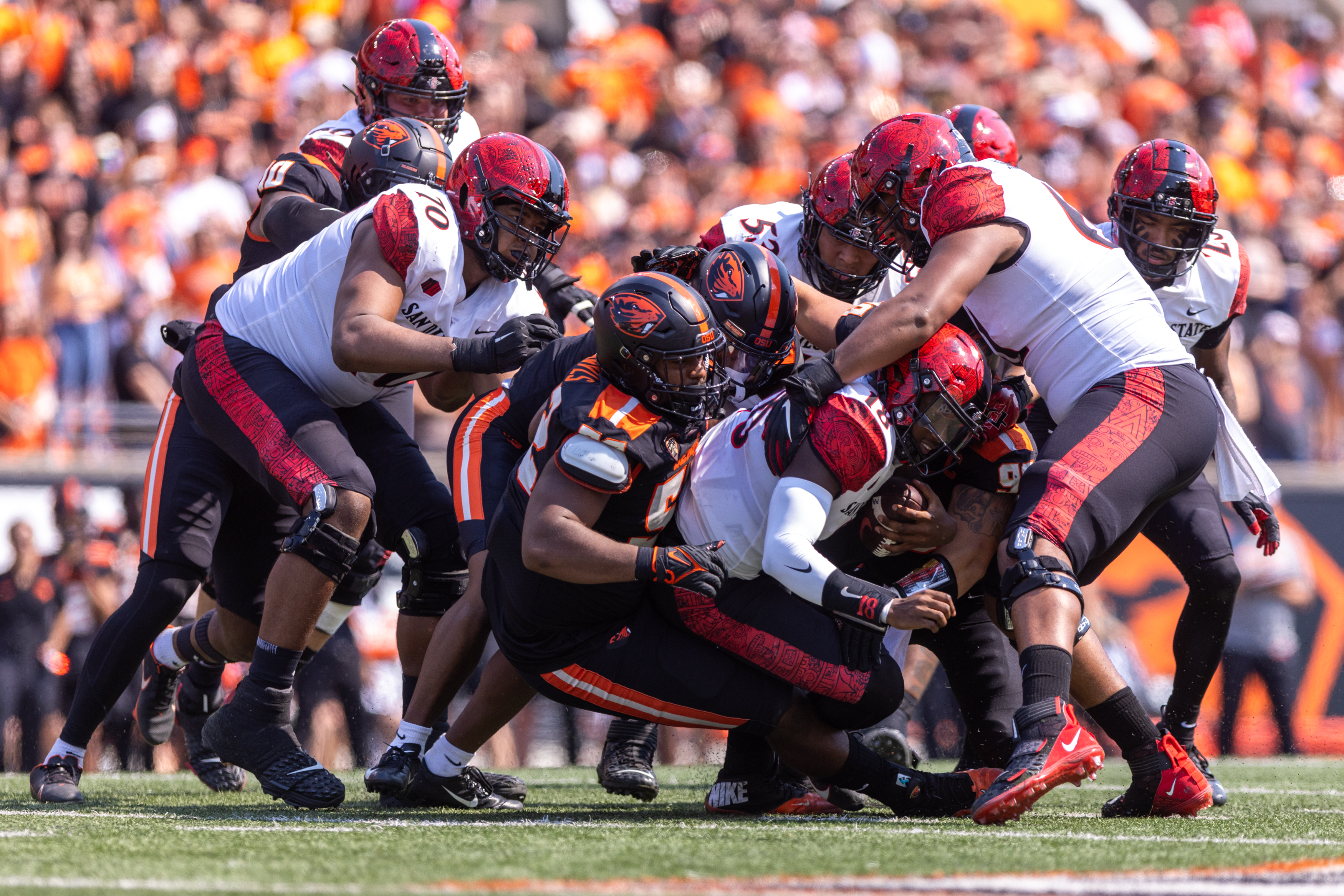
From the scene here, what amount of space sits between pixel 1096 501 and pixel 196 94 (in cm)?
835

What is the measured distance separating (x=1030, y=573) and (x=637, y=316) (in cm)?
118

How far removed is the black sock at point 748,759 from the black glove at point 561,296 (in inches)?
64.7

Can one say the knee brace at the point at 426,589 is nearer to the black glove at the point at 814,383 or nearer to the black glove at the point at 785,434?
the black glove at the point at 785,434

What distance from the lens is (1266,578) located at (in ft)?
27.4

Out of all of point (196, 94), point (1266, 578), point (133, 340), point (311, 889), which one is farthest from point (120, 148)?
point (311, 889)

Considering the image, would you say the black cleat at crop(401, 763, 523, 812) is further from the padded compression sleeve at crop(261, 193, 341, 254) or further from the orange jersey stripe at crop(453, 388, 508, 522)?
the padded compression sleeve at crop(261, 193, 341, 254)

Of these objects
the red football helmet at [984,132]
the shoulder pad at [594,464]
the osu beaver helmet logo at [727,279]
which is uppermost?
the red football helmet at [984,132]

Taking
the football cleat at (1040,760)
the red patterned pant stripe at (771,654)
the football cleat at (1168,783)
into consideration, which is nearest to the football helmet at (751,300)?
the red patterned pant stripe at (771,654)

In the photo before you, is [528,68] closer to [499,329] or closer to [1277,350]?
[1277,350]

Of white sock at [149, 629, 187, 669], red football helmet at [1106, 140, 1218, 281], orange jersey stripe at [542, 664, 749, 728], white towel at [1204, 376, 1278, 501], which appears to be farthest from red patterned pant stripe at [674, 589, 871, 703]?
white sock at [149, 629, 187, 669]

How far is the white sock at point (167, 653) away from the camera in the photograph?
5.46 meters

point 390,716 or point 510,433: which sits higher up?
point 510,433

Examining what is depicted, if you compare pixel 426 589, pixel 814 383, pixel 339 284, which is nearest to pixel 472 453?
pixel 426 589

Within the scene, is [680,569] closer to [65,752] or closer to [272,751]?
[272,751]
